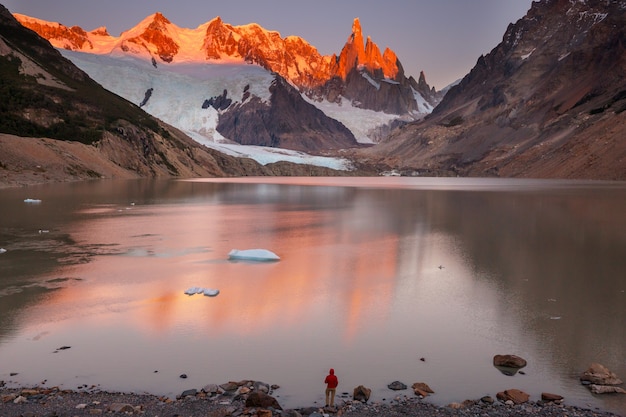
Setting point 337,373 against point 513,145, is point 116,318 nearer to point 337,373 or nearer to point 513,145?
point 337,373

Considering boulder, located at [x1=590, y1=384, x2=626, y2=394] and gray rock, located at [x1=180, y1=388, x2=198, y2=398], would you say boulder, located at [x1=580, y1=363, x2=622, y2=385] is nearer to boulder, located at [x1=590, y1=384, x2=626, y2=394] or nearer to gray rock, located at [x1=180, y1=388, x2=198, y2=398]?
boulder, located at [x1=590, y1=384, x2=626, y2=394]

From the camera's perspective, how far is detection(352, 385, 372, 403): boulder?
35.9 ft

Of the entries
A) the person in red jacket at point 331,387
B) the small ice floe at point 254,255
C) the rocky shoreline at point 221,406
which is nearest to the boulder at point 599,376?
the rocky shoreline at point 221,406

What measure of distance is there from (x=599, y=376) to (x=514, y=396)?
7.55 feet

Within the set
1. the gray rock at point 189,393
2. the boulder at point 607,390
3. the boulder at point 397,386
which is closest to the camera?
the gray rock at point 189,393

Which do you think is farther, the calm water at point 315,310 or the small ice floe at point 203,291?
the small ice floe at point 203,291

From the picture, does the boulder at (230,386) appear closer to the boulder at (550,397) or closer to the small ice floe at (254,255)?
the boulder at (550,397)

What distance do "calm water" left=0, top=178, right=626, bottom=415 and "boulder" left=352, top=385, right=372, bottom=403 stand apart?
1.61 feet

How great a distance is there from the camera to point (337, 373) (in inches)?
486

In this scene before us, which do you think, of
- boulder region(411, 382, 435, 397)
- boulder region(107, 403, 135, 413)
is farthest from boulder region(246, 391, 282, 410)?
boulder region(411, 382, 435, 397)

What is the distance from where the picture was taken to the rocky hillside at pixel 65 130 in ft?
341

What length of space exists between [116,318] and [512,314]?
12.0 m

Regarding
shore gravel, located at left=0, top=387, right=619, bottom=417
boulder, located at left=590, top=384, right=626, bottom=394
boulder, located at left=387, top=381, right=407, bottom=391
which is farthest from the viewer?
boulder, located at left=387, top=381, right=407, bottom=391

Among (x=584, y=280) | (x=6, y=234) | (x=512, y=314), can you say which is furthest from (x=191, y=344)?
(x=6, y=234)
